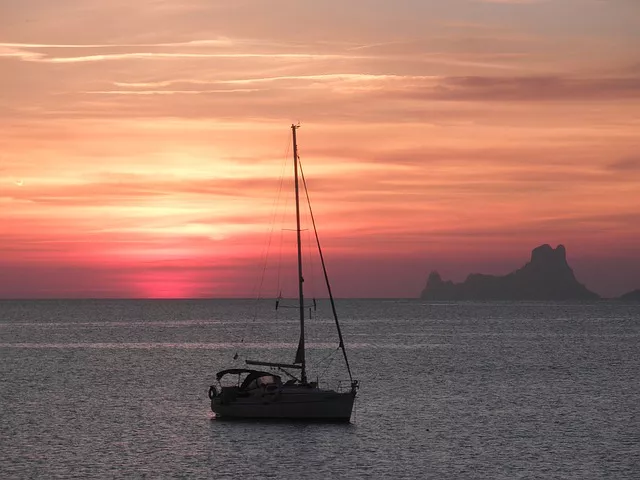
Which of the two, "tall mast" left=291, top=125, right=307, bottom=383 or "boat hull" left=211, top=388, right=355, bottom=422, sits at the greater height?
"tall mast" left=291, top=125, right=307, bottom=383

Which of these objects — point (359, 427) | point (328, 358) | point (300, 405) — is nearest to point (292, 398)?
point (300, 405)

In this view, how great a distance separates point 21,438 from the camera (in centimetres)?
7388

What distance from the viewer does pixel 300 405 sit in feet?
251

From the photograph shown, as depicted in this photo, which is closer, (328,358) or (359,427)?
(359,427)

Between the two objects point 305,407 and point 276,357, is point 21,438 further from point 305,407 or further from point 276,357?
point 276,357

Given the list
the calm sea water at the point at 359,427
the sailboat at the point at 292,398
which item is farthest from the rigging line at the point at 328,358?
the sailboat at the point at 292,398

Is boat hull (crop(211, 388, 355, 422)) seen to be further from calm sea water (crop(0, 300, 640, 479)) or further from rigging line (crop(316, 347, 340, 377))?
rigging line (crop(316, 347, 340, 377))

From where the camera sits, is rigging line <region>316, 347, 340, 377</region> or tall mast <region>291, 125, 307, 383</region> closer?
tall mast <region>291, 125, 307, 383</region>

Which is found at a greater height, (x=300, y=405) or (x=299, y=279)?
(x=299, y=279)

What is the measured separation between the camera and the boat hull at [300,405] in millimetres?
76438

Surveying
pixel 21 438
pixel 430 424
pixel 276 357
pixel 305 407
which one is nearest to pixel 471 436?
pixel 430 424

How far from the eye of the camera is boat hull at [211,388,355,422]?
251 feet

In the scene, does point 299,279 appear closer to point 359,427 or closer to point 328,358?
point 359,427

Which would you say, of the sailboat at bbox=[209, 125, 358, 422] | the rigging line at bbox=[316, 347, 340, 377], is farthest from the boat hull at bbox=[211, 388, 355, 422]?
the rigging line at bbox=[316, 347, 340, 377]
